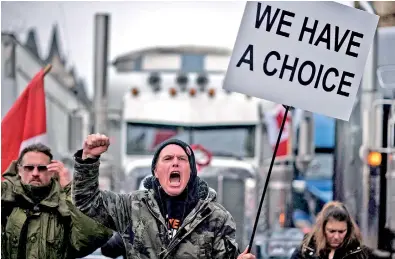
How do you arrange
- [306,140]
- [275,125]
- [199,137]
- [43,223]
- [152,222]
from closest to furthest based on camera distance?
[152,222], [43,223], [306,140], [199,137], [275,125]

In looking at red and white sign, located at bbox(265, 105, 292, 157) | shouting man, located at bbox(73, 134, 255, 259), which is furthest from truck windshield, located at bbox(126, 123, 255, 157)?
shouting man, located at bbox(73, 134, 255, 259)

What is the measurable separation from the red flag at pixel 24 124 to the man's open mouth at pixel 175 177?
191 cm

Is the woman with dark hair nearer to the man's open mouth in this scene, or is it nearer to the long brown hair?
the long brown hair

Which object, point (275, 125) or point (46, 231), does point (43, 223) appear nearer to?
point (46, 231)

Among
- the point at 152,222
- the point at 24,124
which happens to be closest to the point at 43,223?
the point at 152,222

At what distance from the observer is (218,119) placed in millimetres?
10180

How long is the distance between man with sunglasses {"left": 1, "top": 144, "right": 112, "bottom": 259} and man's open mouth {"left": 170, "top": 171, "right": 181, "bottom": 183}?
2.27 ft

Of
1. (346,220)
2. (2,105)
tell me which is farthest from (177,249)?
(2,105)

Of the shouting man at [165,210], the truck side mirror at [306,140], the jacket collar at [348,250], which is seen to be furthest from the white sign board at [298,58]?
the truck side mirror at [306,140]

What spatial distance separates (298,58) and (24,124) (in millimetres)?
2118

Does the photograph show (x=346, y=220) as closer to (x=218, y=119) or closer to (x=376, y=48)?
(x=376, y=48)

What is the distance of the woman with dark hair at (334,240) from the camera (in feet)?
17.3

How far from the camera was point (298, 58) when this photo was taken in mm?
4770

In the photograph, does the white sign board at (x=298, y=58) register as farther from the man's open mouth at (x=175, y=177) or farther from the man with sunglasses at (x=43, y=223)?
the man with sunglasses at (x=43, y=223)
